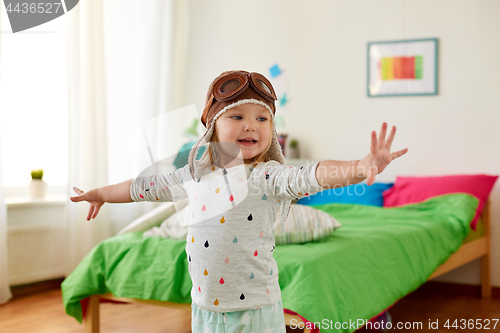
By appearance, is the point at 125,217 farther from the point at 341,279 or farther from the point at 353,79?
the point at 341,279

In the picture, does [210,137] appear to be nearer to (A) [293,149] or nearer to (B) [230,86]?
(B) [230,86]

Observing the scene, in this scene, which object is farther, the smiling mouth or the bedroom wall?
the bedroom wall

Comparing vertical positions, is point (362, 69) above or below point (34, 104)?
above

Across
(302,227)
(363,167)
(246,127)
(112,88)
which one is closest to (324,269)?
(302,227)

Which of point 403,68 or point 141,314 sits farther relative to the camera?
point 403,68

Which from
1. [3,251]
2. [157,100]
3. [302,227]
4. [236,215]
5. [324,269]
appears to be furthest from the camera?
[157,100]

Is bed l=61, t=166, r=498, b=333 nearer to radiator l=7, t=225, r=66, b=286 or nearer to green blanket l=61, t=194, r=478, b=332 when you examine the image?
green blanket l=61, t=194, r=478, b=332

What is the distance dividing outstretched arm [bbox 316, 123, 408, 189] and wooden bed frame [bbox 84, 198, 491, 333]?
74 centimetres

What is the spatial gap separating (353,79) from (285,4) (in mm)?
740

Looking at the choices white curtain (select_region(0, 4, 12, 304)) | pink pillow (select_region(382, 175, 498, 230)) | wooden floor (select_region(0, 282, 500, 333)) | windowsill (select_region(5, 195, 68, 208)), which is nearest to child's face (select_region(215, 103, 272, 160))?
wooden floor (select_region(0, 282, 500, 333))

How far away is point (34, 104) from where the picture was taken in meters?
3.18

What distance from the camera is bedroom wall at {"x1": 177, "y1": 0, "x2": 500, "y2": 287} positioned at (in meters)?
3.00

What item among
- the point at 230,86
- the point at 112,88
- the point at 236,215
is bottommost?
the point at 236,215

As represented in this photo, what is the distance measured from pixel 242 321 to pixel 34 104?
2.62 metres
